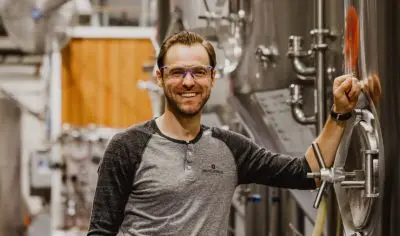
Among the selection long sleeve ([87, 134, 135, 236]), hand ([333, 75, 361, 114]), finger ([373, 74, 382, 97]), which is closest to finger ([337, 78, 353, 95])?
hand ([333, 75, 361, 114])

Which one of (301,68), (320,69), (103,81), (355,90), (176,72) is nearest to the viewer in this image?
(355,90)

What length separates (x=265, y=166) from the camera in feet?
9.12

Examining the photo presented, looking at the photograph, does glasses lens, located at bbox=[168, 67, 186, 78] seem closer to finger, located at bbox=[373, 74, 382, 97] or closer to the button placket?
the button placket

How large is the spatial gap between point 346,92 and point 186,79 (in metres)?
0.44

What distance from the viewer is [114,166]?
2602mm

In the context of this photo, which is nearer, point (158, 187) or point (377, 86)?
point (377, 86)

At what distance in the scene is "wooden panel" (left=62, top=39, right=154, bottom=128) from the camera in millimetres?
10977

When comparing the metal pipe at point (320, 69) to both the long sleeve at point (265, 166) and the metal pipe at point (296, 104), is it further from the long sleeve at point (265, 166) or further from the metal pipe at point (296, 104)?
the long sleeve at point (265, 166)

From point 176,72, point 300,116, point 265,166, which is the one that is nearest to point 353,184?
point 265,166

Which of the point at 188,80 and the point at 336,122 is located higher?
the point at 188,80

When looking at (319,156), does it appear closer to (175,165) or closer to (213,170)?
(213,170)

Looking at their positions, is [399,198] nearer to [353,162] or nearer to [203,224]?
[353,162]

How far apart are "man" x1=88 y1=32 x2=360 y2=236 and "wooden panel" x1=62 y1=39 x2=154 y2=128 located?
8.32m

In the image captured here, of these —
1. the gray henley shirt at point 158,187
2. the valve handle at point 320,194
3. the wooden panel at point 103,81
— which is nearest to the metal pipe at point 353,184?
the valve handle at point 320,194
